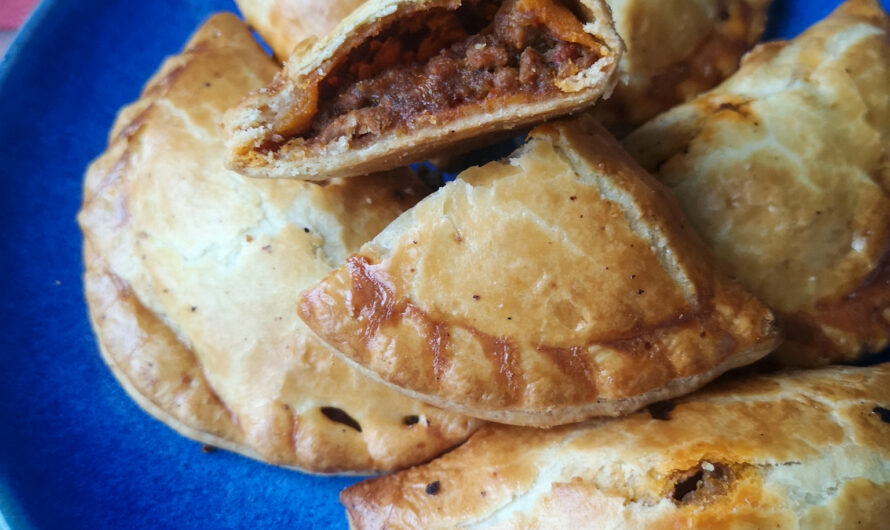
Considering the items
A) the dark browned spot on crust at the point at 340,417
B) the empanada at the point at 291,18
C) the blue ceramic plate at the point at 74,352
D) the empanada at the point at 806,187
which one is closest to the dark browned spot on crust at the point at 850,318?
the empanada at the point at 806,187

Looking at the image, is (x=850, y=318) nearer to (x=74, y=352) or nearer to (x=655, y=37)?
(x=655, y=37)

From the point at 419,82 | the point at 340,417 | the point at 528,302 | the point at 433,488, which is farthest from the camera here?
the point at 340,417

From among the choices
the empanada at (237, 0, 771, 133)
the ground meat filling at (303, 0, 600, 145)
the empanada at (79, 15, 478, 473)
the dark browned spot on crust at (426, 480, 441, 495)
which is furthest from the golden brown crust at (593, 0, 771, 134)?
the dark browned spot on crust at (426, 480, 441, 495)

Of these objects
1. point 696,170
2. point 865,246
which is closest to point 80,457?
point 696,170

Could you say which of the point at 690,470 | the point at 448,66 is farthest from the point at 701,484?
the point at 448,66

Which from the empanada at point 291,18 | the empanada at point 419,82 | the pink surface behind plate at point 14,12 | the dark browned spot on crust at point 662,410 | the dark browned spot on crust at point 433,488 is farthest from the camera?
the pink surface behind plate at point 14,12

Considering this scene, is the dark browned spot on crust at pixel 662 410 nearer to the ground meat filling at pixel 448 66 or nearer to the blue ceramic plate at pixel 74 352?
the ground meat filling at pixel 448 66
